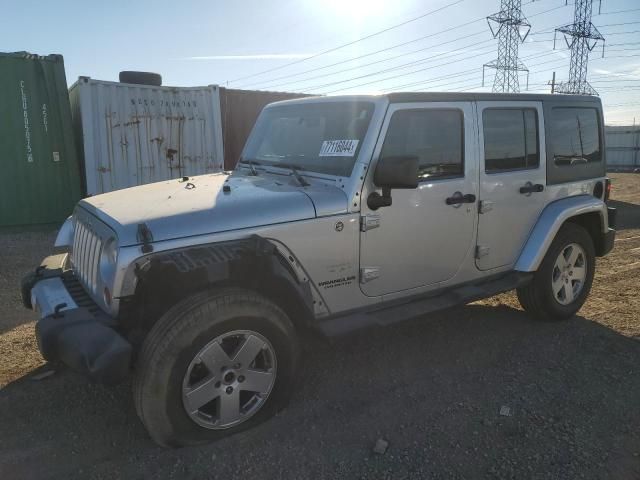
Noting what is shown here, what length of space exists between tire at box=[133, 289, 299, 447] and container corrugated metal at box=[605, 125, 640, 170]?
30.0m

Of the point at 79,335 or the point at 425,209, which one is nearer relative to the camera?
the point at 79,335

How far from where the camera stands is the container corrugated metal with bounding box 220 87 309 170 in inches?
418

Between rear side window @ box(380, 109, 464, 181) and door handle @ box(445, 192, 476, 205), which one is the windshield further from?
door handle @ box(445, 192, 476, 205)

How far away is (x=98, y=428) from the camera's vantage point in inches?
118

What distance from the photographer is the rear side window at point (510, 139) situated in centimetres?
391

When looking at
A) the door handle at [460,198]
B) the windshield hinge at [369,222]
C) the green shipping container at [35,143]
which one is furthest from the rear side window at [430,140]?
the green shipping container at [35,143]

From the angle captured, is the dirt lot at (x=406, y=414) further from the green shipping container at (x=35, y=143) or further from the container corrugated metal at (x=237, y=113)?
the container corrugated metal at (x=237, y=113)

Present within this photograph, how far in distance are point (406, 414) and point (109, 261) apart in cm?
199

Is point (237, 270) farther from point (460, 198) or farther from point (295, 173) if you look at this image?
point (460, 198)

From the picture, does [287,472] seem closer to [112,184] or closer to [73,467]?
[73,467]

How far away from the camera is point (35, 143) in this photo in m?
8.63

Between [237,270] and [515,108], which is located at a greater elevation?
[515,108]

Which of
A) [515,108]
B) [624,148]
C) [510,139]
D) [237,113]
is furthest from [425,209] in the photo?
[624,148]

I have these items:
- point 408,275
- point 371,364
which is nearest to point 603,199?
point 408,275
